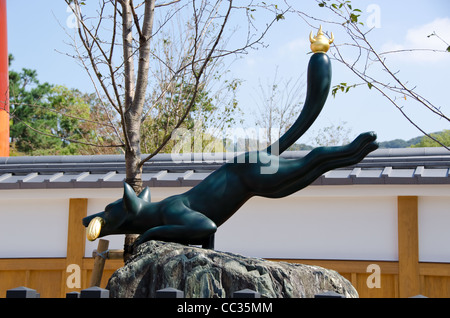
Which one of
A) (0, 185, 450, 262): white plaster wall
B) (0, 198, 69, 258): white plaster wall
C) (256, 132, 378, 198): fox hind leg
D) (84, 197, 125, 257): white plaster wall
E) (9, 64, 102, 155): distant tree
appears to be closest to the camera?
(256, 132, 378, 198): fox hind leg

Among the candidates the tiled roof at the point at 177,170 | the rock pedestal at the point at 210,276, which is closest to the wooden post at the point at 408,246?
the tiled roof at the point at 177,170

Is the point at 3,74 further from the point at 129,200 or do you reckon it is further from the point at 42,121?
the point at 42,121

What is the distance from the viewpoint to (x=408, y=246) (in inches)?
264

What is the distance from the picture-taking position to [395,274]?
6.72 metres

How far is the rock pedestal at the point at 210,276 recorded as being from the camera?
330 cm

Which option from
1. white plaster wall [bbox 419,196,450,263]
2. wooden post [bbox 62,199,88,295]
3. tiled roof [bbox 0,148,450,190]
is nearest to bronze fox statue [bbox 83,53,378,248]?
tiled roof [bbox 0,148,450,190]

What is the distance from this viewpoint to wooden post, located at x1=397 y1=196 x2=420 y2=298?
6.60 meters

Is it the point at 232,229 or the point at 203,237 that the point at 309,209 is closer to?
the point at 232,229

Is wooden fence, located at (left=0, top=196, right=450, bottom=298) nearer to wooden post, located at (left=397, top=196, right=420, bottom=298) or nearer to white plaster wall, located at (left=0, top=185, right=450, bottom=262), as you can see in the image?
wooden post, located at (left=397, top=196, right=420, bottom=298)

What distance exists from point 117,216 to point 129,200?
0.18 metres

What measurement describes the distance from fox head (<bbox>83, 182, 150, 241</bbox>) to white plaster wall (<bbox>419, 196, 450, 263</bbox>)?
391 centimetres

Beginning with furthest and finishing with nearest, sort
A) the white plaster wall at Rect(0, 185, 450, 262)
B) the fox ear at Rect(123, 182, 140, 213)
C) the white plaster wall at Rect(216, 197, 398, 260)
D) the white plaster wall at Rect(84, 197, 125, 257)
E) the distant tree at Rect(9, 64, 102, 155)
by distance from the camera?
the distant tree at Rect(9, 64, 102, 155), the white plaster wall at Rect(84, 197, 125, 257), the white plaster wall at Rect(216, 197, 398, 260), the white plaster wall at Rect(0, 185, 450, 262), the fox ear at Rect(123, 182, 140, 213)

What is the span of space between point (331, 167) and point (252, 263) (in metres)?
0.94
